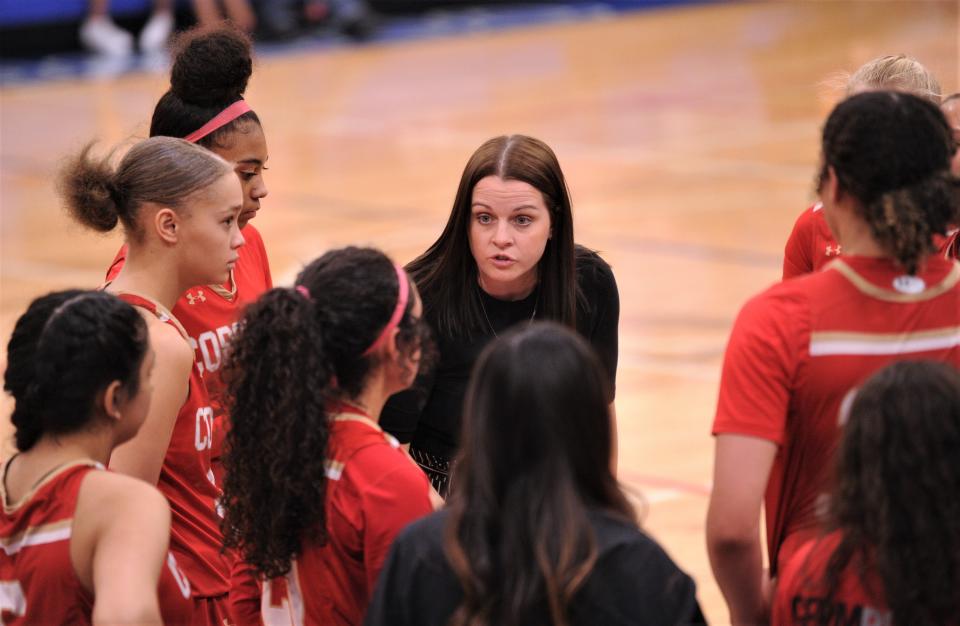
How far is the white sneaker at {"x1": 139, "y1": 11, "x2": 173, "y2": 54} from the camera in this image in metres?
15.7

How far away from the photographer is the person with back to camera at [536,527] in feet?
6.02

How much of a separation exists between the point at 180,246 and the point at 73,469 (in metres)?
→ 0.80

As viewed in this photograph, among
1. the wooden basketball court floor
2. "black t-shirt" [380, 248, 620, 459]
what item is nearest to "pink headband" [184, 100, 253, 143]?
the wooden basketball court floor

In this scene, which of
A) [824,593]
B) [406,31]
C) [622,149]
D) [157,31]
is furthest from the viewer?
[406,31]

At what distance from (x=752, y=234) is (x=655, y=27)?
31.5 ft

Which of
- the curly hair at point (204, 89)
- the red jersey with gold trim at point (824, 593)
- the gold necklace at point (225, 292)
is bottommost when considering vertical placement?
the gold necklace at point (225, 292)

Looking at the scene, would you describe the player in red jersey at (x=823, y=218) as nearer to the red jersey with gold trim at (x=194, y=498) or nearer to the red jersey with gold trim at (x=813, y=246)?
the red jersey with gold trim at (x=813, y=246)

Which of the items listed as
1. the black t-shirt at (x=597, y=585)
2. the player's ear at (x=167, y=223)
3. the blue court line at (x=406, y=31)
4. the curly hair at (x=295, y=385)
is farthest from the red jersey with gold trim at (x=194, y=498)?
the blue court line at (x=406, y=31)

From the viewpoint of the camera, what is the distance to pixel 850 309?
217 cm

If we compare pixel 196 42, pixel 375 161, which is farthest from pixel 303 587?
pixel 375 161

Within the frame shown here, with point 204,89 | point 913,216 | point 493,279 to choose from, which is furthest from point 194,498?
point 913,216

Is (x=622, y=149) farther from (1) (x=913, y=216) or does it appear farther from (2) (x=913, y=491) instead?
(2) (x=913, y=491)

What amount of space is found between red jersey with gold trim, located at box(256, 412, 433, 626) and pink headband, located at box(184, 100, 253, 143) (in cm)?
133

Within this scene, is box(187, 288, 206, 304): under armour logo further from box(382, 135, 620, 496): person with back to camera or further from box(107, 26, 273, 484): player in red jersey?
box(382, 135, 620, 496): person with back to camera
